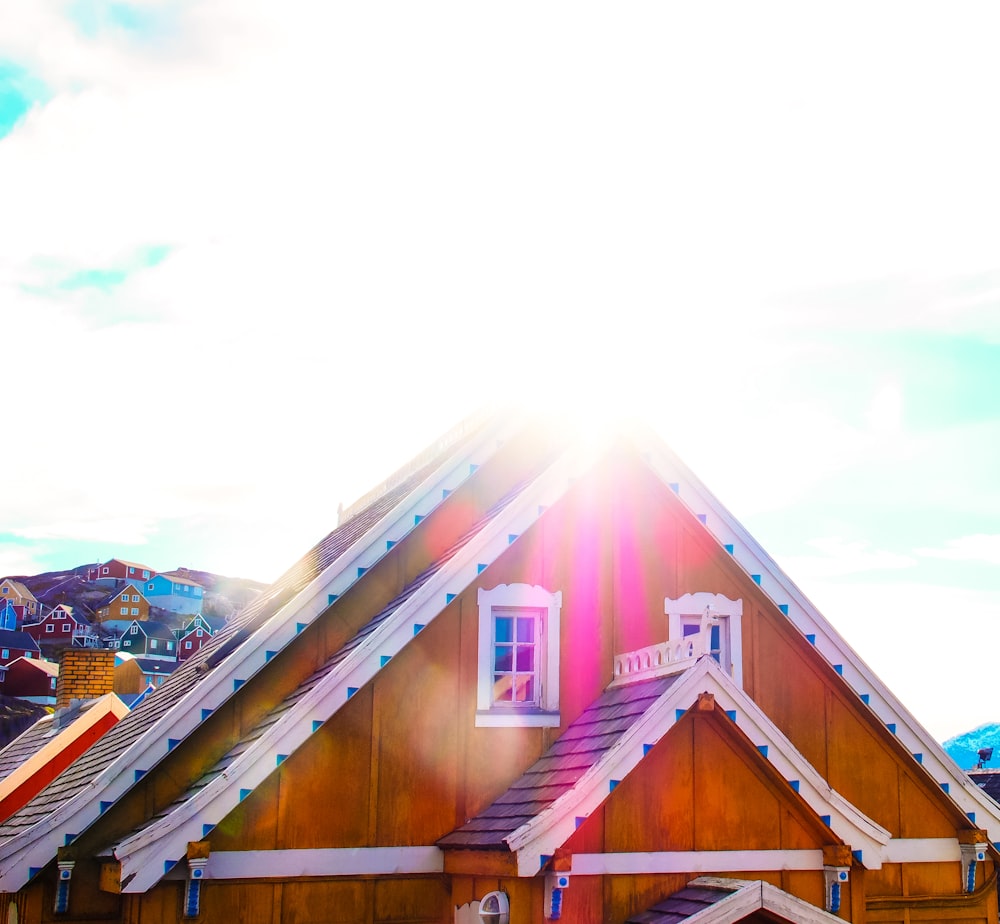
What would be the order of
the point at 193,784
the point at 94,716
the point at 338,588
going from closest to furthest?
the point at 193,784, the point at 338,588, the point at 94,716

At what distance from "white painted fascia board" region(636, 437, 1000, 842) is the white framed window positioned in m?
2.08

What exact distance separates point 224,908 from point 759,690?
6506 mm

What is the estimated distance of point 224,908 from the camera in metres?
11.7

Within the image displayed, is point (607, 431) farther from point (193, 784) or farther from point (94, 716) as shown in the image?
point (94, 716)

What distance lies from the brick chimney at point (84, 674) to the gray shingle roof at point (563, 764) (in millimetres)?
16278

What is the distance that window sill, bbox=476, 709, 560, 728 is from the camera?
42.5ft

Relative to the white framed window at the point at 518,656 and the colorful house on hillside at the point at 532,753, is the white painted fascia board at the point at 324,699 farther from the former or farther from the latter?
the white framed window at the point at 518,656

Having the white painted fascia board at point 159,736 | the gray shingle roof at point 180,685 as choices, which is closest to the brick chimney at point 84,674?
the gray shingle roof at point 180,685

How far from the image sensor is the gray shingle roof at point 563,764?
11562 mm

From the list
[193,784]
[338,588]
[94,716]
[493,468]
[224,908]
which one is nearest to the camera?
[224,908]

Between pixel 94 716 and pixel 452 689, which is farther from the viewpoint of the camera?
pixel 94 716

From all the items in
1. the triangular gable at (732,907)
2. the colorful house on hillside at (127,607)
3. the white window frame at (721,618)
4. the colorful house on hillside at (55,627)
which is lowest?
the triangular gable at (732,907)

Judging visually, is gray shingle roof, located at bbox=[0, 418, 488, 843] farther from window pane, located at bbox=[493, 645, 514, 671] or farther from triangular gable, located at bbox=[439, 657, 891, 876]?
triangular gable, located at bbox=[439, 657, 891, 876]

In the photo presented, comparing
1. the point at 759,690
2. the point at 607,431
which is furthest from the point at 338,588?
the point at 759,690
